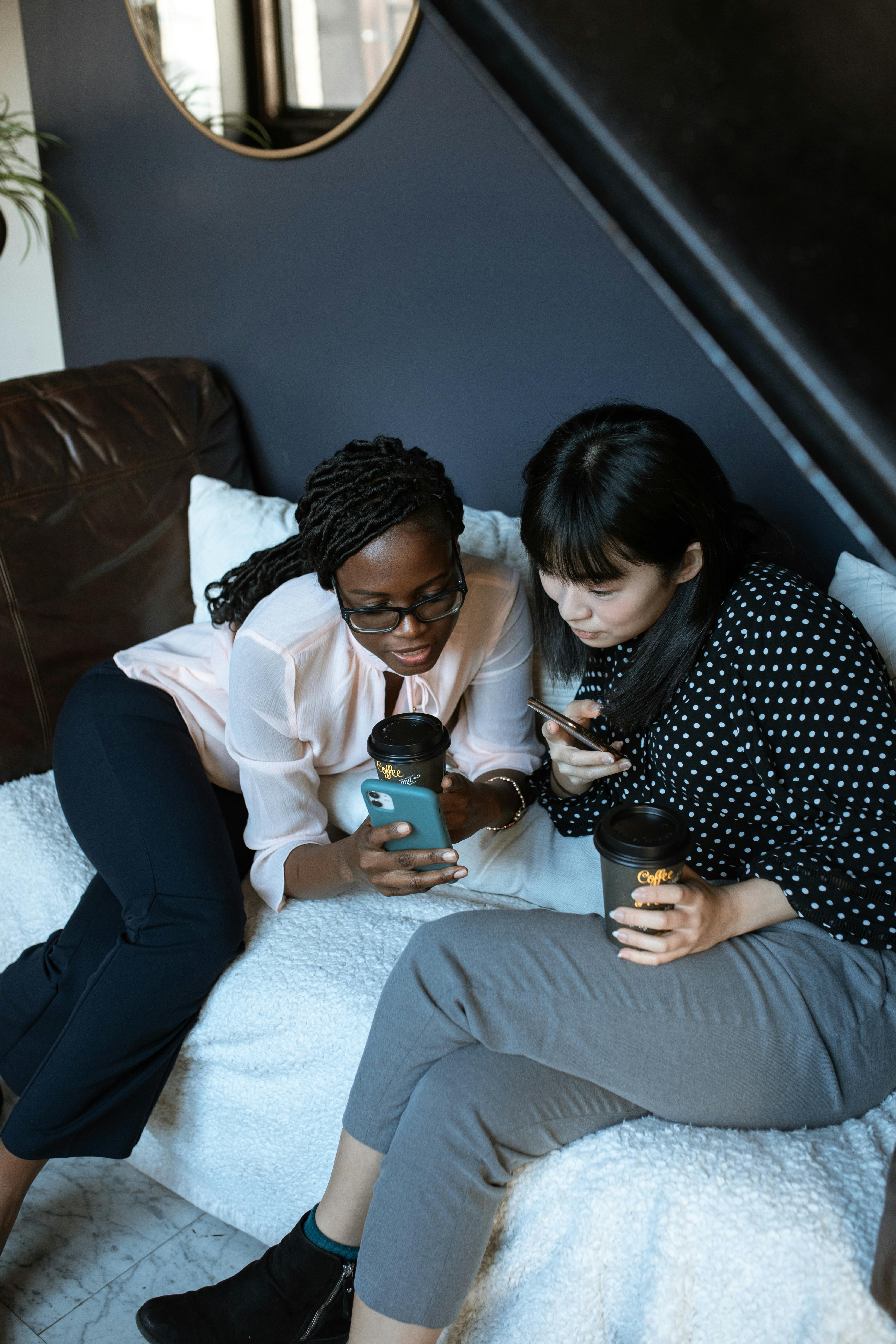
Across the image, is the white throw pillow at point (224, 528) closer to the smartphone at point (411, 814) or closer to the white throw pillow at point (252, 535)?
the white throw pillow at point (252, 535)

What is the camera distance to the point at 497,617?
1.55 m

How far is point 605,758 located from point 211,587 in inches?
30.3

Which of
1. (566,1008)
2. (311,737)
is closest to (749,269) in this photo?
(566,1008)

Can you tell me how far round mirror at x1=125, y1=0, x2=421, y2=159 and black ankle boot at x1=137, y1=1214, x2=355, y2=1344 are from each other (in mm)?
1890

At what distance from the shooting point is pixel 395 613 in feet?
4.29

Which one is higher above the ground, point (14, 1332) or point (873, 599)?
point (873, 599)

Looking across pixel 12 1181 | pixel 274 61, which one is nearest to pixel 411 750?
pixel 12 1181

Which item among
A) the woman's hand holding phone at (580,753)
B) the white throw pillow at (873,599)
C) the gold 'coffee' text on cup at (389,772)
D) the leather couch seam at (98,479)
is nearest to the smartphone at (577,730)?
the woman's hand holding phone at (580,753)

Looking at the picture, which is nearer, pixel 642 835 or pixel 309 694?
pixel 642 835

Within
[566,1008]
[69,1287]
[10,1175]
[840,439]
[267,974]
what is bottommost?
[69,1287]

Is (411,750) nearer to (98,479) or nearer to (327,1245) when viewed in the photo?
(327,1245)

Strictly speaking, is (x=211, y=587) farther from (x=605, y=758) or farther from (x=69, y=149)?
(x=69, y=149)

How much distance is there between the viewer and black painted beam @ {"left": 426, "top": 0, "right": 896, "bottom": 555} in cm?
27

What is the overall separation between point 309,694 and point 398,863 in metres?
0.31
